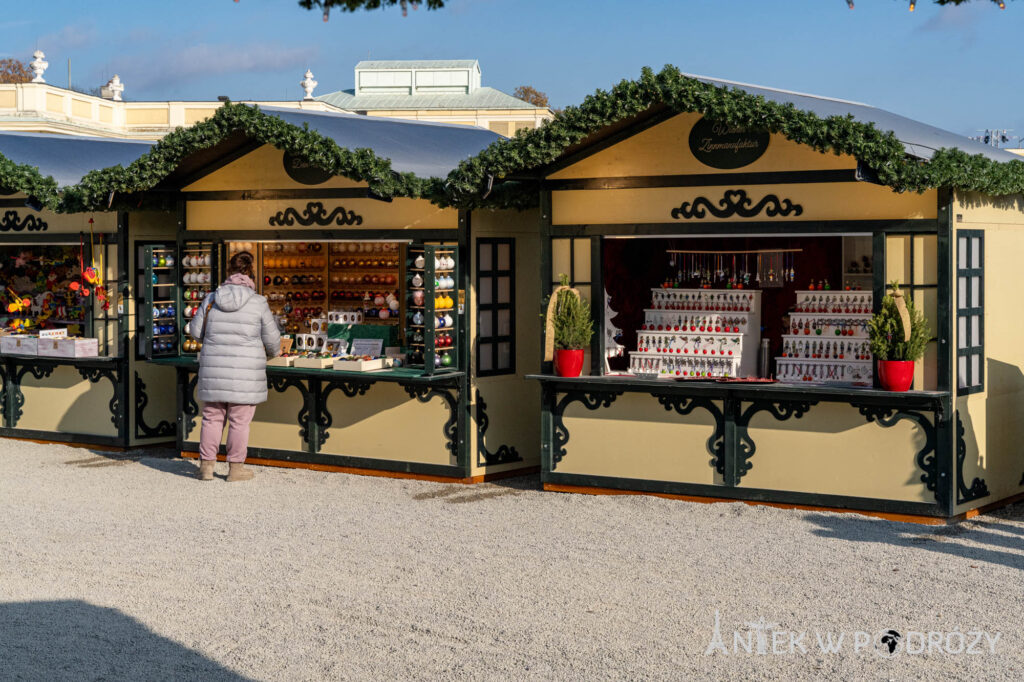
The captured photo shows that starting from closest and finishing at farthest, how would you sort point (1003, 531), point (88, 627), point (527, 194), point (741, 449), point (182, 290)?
1. point (88, 627)
2. point (1003, 531)
3. point (741, 449)
4. point (527, 194)
5. point (182, 290)

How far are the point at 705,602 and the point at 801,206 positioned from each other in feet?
11.1

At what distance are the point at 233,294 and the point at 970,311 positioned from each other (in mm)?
5249

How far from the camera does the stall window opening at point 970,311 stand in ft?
29.8

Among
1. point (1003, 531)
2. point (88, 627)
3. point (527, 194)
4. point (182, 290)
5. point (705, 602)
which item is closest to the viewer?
point (88, 627)

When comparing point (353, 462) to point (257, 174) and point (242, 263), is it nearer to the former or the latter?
point (242, 263)

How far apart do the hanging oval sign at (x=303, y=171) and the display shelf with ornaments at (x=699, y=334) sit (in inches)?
111

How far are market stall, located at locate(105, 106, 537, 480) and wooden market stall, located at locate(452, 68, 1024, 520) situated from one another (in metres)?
0.77

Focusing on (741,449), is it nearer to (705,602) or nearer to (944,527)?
(944,527)

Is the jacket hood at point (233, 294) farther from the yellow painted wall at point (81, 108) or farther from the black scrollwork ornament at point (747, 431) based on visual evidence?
the yellow painted wall at point (81, 108)

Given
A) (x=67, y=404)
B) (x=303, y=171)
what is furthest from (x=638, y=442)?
(x=67, y=404)

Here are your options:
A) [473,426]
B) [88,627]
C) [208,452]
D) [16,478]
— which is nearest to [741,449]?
[473,426]

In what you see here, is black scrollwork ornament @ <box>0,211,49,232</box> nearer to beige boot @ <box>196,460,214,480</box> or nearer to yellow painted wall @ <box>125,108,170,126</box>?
beige boot @ <box>196,460,214,480</box>

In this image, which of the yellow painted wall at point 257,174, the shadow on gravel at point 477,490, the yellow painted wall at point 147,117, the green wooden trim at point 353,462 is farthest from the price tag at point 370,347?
Answer: the yellow painted wall at point 147,117

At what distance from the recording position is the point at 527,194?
10562 mm
